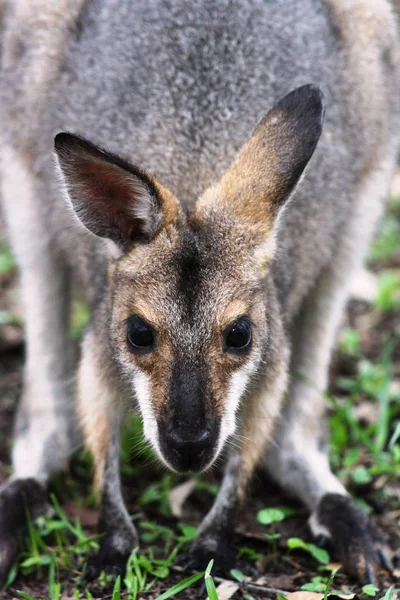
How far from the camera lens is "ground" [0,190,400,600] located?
130 inches

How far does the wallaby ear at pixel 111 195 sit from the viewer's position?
2.93 metres

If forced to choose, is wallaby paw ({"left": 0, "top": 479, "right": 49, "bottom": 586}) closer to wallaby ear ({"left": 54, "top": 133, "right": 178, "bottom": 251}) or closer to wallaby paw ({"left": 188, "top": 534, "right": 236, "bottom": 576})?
wallaby paw ({"left": 188, "top": 534, "right": 236, "bottom": 576})

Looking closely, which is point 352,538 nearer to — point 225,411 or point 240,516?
point 240,516

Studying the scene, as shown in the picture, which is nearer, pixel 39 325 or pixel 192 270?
pixel 192 270

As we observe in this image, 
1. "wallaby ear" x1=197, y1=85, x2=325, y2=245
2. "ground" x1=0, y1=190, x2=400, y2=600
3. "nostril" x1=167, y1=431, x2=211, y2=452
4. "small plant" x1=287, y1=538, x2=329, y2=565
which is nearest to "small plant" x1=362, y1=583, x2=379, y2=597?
"ground" x1=0, y1=190, x2=400, y2=600

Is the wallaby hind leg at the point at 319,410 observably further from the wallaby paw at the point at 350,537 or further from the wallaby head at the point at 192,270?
the wallaby head at the point at 192,270

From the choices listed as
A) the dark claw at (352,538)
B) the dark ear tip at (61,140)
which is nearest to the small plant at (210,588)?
the dark claw at (352,538)

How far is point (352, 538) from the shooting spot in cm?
355

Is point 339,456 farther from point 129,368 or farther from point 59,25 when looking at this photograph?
point 59,25

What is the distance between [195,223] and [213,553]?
43.6 inches

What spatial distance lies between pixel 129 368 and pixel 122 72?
4.33ft

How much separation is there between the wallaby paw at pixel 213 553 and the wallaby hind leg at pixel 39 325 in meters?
0.85

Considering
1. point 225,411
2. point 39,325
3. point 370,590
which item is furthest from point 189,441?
point 39,325

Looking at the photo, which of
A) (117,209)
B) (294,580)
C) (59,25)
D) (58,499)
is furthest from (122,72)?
(294,580)
